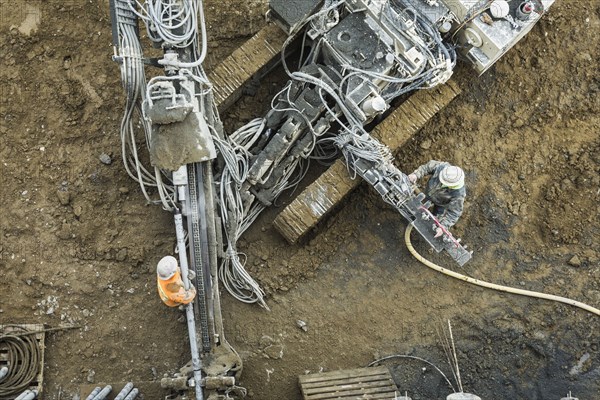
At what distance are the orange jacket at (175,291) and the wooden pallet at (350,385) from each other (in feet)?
5.72

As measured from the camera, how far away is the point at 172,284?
6.66 metres

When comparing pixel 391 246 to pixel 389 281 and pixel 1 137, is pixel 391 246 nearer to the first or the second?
pixel 389 281

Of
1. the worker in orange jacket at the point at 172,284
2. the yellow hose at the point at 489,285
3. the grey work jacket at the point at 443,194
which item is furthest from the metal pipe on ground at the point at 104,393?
the grey work jacket at the point at 443,194

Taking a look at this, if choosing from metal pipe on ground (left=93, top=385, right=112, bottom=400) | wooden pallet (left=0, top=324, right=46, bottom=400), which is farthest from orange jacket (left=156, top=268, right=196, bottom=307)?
wooden pallet (left=0, top=324, right=46, bottom=400)

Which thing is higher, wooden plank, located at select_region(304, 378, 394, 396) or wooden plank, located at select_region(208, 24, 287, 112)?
wooden plank, located at select_region(208, 24, 287, 112)

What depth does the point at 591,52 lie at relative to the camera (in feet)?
29.2

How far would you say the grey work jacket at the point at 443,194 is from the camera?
7664 mm

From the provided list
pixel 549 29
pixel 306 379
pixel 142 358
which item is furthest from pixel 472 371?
pixel 549 29

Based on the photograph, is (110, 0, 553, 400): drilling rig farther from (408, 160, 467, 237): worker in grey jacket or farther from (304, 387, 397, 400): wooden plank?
(304, 387, 397, 400): wooden plank

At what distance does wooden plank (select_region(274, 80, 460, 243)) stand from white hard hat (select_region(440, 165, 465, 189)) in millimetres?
900

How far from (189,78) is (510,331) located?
462 centimetres

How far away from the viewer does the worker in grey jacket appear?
299 inches

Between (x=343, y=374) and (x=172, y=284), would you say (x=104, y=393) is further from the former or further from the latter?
(x=343, y=374)

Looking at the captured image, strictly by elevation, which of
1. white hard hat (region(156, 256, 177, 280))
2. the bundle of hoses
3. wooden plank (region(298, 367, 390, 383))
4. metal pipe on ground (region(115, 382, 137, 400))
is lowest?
the bundle of hoses
